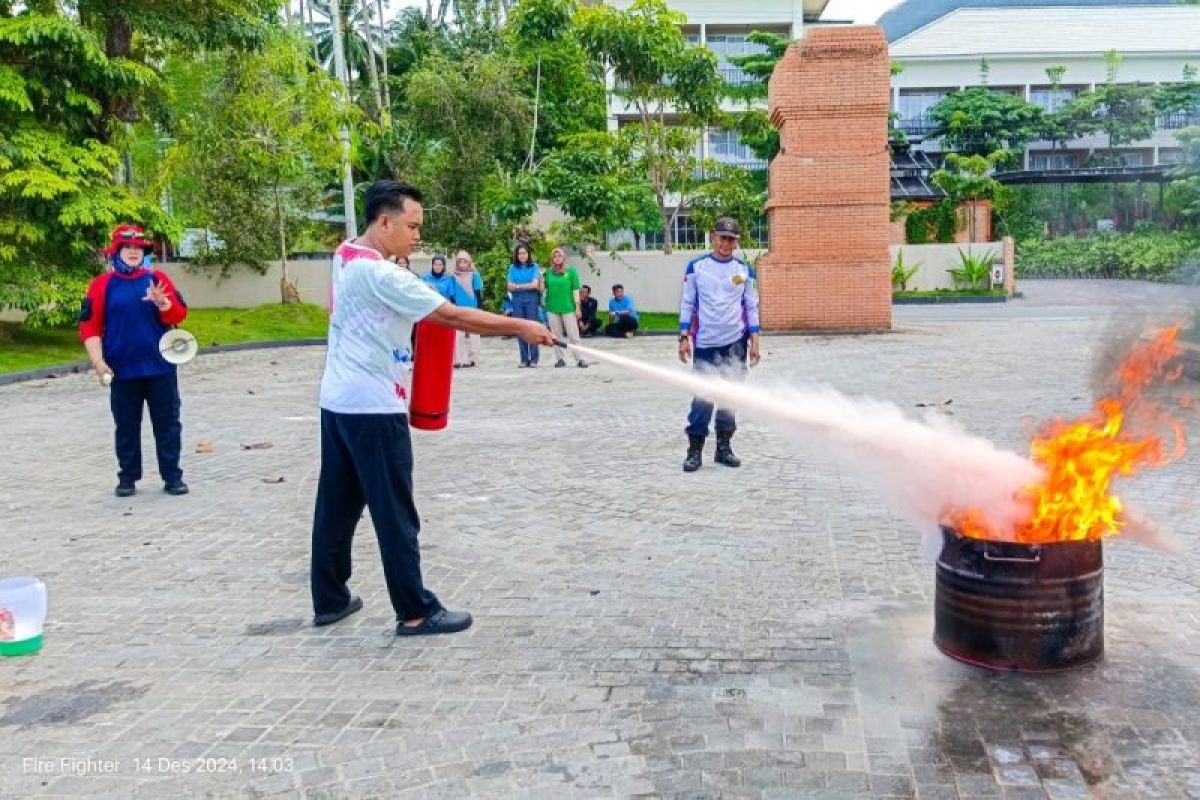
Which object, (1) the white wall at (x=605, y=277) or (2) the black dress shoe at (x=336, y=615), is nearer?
(2) the black dress shoe at (x=336, y=615)

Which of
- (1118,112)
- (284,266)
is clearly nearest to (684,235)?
(1118,112)

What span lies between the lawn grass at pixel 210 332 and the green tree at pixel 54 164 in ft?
2.72

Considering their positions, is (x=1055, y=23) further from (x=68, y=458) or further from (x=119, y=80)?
(x=68, y=458)

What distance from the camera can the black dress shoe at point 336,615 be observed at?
5043 millimetres

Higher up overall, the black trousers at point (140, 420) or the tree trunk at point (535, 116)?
the tree trunk at point (535, 116)

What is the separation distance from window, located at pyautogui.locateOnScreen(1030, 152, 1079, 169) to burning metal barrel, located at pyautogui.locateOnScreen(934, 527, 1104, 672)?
51256mm

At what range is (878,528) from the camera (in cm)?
655

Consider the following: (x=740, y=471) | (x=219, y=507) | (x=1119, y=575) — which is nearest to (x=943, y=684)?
(x=1119, y=575)

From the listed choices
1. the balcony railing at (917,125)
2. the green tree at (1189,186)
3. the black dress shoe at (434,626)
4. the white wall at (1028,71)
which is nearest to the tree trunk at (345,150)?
the green tree at (1189,186)

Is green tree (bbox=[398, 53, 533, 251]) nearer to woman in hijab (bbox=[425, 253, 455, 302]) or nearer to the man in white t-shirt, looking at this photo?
woman in hijab (bbox=[425, 253, 455, 302])

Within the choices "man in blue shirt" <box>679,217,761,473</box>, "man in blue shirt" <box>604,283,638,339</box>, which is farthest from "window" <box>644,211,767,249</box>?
"man in blue shirt" <box>679,217,761,473</box>

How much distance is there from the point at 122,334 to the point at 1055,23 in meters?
55.4

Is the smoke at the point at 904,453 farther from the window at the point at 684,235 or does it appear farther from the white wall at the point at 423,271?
the window at the point at 684,235

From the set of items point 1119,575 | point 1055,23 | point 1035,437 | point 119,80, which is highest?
point 1055,23
